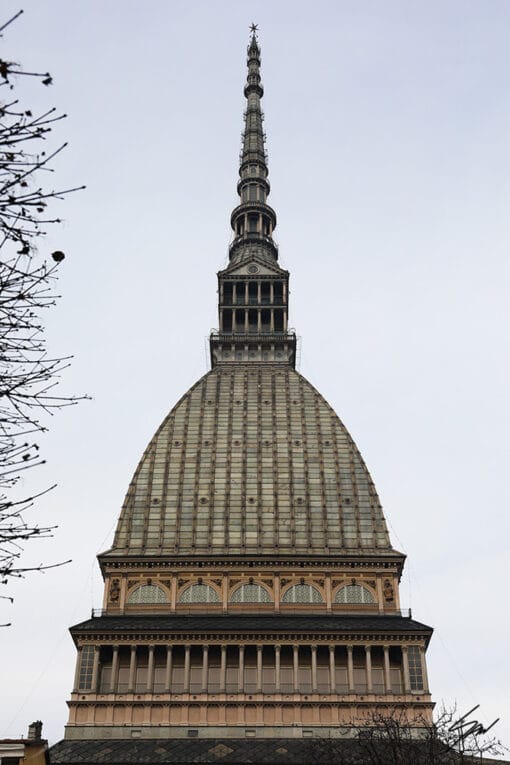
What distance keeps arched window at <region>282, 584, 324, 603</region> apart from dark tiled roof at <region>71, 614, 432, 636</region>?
1.62 meters

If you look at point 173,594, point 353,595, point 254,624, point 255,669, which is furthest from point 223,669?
point 353,595

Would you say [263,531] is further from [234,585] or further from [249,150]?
[249,150]

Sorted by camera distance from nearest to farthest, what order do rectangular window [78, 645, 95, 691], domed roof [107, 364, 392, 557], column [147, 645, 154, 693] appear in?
1. column [147, 645, 154, 693]
2. rectangular window [78, 645, 95, 691]
3. domed roof [107, 364, 392, 557]

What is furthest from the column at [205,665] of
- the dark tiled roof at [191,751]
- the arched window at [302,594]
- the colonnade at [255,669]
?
the arched window at [302,594]

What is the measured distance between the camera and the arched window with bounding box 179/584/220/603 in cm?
6706

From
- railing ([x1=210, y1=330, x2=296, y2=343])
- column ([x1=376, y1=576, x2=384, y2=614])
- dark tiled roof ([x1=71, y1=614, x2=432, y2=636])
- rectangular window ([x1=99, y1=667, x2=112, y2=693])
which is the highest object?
railing ([x1=210, y1=330, x2=296, y2=343])

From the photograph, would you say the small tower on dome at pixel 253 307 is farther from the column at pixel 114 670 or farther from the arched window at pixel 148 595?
the column at pixel 114 670

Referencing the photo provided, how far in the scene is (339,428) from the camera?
82250 mm

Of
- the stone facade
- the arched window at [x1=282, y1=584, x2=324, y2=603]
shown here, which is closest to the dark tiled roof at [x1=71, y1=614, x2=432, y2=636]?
→ the stone facade

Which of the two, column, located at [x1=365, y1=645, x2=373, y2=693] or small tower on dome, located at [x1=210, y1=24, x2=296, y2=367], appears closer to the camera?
column, located at [x1=365, y1=645, x2=373, y2=693]

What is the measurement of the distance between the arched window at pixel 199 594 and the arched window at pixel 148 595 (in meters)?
1.35

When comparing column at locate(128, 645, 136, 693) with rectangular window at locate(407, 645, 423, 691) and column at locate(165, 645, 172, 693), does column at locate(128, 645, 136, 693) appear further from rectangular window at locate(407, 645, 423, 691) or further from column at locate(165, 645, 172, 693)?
rectangular window at locate(407, 645, 423, 691)

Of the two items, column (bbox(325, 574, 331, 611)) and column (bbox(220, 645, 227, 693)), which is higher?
column (bbox(325, 574, 331, 611))

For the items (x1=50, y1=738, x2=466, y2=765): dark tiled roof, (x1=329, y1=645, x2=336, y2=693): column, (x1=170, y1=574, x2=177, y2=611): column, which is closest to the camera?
(x1=50, y1=738, x2=466, y2=765): dark tiled roof
